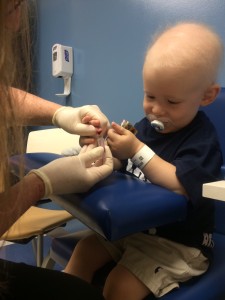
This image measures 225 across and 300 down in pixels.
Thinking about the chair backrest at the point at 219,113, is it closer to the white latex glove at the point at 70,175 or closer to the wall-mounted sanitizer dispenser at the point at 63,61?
the white latex glove at the point at 70,175

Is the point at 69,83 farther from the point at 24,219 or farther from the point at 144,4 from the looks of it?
the point at 24,219

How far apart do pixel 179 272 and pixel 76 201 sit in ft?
0.87

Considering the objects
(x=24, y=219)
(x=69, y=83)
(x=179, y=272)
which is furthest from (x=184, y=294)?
(x=69, y=83)

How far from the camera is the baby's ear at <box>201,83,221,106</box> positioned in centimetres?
86

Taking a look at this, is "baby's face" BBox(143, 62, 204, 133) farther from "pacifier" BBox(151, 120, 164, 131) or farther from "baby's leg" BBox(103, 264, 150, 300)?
"baby's leg" BBox(103, 264, 150, 300)

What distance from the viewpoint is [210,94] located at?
874 millimetres

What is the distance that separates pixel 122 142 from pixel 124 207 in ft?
0.86

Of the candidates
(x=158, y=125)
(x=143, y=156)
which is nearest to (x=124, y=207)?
(x=143, y=156)

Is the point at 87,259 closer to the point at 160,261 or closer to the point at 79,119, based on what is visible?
the point at 160,261

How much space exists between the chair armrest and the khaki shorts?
0.16 m

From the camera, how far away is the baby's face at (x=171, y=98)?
0.81 m

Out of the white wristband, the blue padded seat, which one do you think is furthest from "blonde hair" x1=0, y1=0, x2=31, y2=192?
the blue padded seat

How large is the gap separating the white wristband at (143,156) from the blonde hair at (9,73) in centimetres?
27

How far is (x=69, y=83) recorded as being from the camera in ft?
6.38
